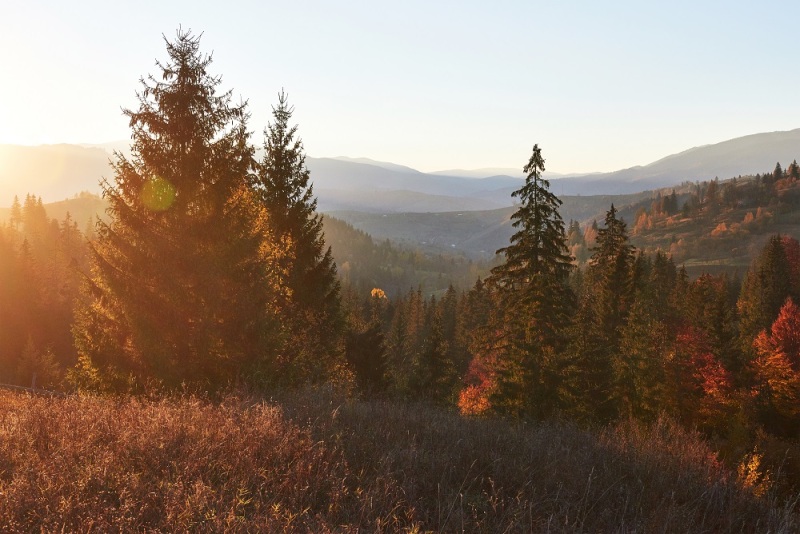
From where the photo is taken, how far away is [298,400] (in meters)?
9.11

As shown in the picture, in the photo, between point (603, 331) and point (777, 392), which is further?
point (777, 392)

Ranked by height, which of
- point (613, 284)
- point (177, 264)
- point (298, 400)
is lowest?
point (613, 284)

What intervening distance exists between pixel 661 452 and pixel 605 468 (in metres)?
1.82

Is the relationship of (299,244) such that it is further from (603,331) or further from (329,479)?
(603,331)

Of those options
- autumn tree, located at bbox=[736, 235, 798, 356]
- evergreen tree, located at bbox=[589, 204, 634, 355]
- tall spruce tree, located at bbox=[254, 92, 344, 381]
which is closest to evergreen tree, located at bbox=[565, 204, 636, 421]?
evergreen tree, located at bbox=[589, 204, 634, 355]

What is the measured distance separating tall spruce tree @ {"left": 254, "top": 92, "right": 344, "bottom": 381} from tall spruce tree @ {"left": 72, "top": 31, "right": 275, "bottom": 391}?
5.92 meters

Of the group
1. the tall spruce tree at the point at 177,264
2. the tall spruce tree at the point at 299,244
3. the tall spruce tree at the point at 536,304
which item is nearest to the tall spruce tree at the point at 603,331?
the tall spruce tree at the point at 536,304

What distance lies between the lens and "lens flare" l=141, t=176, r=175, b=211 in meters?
14.1

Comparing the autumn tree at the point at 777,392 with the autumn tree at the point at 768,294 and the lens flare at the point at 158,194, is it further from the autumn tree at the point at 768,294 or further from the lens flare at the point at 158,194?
the lens flare at the point at 158,194

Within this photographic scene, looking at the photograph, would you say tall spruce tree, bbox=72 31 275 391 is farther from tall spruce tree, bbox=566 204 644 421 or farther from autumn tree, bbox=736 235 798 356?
autumn tree, bbox=736 235 798 356

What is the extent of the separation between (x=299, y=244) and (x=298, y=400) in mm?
13364

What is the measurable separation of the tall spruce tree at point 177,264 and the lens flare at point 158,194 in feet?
0.09

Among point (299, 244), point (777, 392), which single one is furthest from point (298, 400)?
point (777, 392)

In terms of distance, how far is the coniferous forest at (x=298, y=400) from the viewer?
4887 mm
